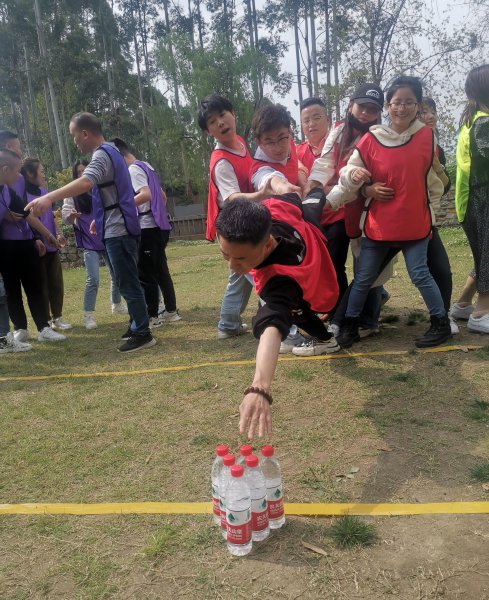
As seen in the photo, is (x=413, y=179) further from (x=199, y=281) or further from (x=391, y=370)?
(x=199, y=281)

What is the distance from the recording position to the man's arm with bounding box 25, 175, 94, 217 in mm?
4000

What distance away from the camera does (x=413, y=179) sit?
3.84m

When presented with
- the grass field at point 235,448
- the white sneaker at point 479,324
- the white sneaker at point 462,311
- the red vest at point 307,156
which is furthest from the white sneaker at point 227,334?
the white sneaker at point 479,324

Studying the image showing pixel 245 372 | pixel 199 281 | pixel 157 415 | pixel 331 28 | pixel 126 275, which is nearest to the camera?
pixel 157 415

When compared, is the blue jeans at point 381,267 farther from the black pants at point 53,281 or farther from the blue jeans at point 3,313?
the black pants at point 53,281

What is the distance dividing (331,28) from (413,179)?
2778 cm

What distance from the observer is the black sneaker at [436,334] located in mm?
4082

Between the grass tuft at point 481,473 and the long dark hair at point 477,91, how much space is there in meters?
2.99

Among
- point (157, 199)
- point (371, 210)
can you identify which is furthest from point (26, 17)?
point (371, 210)

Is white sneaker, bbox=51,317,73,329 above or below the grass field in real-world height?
above

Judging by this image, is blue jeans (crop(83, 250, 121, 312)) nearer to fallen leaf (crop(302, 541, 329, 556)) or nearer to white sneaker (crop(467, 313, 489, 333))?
white sneaker (crop(467, 313, 489, 333))

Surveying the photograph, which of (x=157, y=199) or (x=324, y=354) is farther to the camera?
(x=157, y=199)

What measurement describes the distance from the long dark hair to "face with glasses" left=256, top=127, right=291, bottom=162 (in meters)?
1.58

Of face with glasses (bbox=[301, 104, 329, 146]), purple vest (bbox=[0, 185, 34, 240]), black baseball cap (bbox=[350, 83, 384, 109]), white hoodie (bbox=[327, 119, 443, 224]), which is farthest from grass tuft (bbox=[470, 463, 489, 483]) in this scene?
purple vest (bbox=[0, 185, 34, 240])
